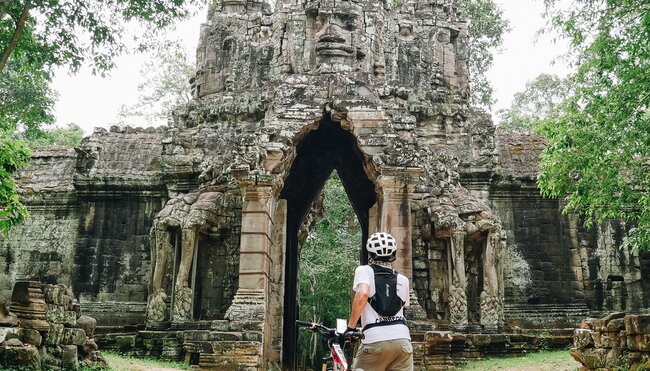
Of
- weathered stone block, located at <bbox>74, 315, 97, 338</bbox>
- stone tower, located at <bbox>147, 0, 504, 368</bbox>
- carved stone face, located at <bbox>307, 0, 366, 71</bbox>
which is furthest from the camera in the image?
carved stone face, located at <bbox>307, 0, 366, 71</bbox>

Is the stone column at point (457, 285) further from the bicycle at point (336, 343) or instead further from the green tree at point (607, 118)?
the bicycle at point (336, 343)

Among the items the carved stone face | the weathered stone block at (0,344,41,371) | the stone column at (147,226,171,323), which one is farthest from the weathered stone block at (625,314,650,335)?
the stone column at (147,226,171,323)

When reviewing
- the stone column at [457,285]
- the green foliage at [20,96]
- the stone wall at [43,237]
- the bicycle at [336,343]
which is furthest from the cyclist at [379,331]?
the stone wall at [43,237]

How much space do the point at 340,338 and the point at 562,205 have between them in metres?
12.1

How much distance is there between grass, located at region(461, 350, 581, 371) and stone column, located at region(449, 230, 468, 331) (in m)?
0.78

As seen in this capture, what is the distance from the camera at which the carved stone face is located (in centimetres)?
1293

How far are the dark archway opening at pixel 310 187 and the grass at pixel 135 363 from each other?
3.02m

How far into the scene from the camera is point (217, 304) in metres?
12.7

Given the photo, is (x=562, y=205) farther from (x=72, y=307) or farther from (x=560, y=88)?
(x=560, y=88)

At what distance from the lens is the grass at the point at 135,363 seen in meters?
10.0

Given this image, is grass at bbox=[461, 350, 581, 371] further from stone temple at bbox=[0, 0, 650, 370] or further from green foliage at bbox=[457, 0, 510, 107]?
green foliage at bbox=[457, 0, 510, 107]

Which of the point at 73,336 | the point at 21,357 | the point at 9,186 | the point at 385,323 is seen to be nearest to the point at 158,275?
the point at 73,336

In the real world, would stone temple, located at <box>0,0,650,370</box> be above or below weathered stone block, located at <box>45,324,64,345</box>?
above

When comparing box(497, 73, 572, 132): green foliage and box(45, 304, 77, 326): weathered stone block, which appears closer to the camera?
box(45, 304, 77, 326): weathered stone block
